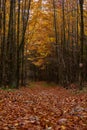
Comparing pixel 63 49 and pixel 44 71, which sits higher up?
pixel 63 49

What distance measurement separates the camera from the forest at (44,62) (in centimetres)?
720

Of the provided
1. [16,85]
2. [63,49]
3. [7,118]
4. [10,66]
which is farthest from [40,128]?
[63,49]

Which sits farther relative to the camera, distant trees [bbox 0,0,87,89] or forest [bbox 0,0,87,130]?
distant trees [bbox 0,0,87,89]

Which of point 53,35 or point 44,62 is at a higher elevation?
point 53,35

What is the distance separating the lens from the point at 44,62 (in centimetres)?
4275

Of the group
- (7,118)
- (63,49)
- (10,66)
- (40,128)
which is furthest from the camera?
(63,49)

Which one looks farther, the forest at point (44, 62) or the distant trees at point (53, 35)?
the distant trees at point (53, 35)

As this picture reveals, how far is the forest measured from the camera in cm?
720

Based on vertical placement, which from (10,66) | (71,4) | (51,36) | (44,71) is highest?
(71,4)

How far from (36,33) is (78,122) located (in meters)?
30.4

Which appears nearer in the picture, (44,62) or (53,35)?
(53,35)

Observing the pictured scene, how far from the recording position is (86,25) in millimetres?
33500

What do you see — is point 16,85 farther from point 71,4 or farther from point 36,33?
point 36,33

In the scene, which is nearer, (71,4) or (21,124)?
(21,124)
